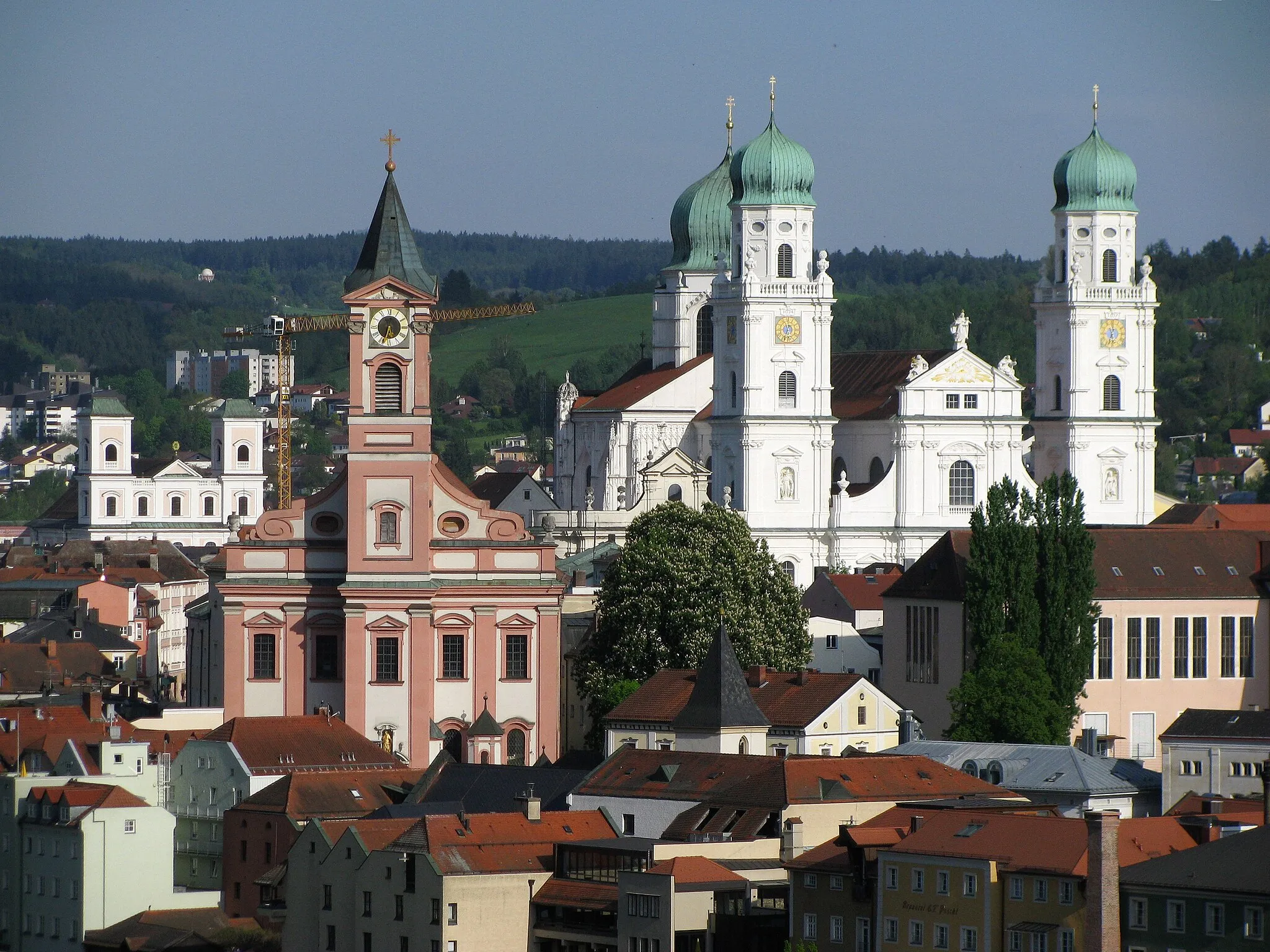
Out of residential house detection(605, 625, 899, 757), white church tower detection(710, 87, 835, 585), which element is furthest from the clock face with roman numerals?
white church tower detection(710, 87, 835, 585)

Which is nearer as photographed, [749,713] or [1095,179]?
[749,713]

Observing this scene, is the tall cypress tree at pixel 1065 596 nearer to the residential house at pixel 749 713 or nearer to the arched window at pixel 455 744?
the residential house at pixel 749 713

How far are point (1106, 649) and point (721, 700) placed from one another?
16003mm

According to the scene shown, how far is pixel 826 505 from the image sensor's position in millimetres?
119250

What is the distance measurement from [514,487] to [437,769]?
7502 centimetres

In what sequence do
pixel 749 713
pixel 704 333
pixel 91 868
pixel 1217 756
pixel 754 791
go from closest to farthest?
pixel 754 791, pixel 91 868, pixel 1217 756, pixel 749 713, pixel 704 333

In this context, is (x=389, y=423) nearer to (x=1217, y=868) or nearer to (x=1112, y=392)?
(x=1217, y=868)

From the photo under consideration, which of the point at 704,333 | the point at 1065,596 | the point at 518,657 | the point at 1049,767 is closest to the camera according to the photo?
the point at 1049,767

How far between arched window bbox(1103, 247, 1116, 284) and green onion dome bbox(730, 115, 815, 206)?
34.9ft

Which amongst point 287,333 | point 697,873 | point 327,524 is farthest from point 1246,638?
point 287,333

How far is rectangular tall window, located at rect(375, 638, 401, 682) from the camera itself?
276 feet

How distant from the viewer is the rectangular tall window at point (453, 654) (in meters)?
84.9

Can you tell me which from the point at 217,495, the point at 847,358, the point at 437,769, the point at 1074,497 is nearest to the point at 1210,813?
the point at 437,769

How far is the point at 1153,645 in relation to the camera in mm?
86562
